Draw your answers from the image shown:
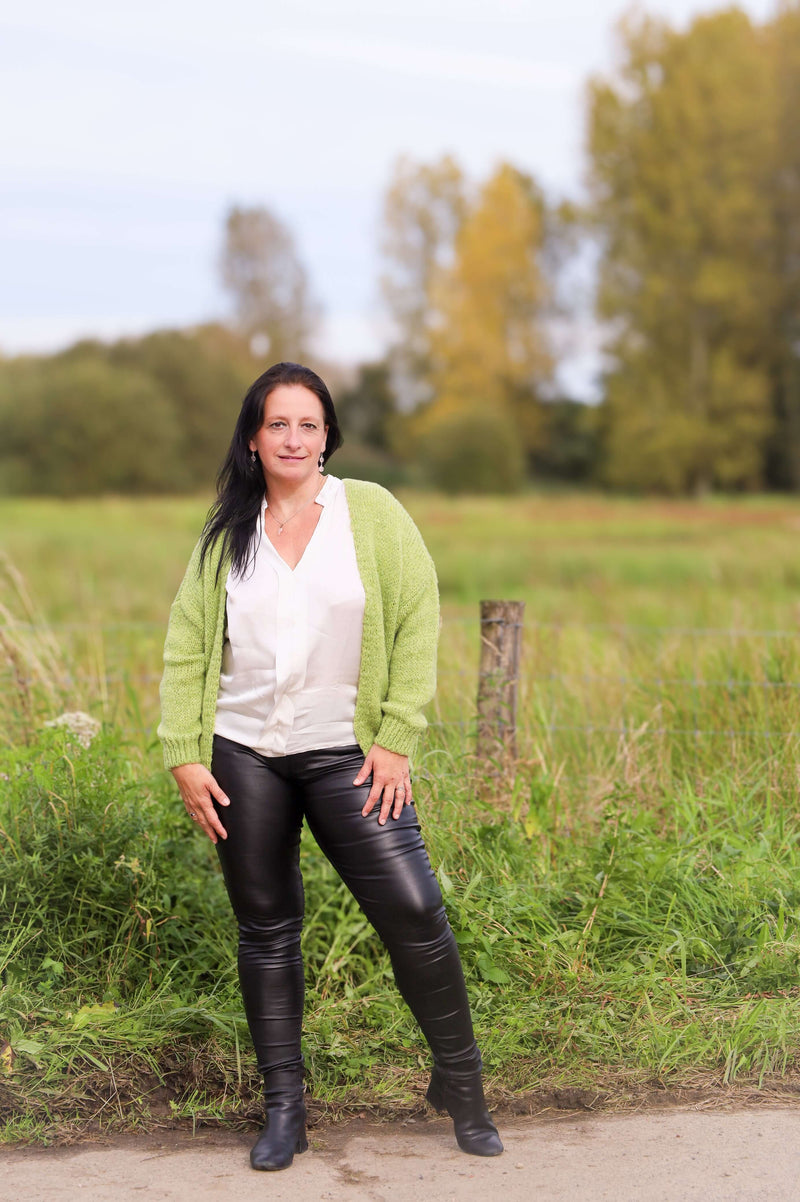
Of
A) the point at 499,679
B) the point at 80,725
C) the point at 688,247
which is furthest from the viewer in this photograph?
the point at 688,247

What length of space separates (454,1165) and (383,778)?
0.96 m

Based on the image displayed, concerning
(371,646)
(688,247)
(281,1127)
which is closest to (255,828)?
(371,646)

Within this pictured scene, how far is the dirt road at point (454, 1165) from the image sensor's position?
2787 millimetres

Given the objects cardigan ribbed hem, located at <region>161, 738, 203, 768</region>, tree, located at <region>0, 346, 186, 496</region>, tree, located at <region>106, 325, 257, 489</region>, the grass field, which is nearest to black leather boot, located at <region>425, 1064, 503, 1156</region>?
the grass field

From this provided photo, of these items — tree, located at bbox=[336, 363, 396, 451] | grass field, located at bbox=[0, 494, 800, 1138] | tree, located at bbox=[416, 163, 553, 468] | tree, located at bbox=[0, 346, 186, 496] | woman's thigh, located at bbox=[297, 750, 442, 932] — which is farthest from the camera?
tree, located at bbox=[336, 363, 396, 451]

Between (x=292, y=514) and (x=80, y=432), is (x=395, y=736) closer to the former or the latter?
(x=292, y=514)

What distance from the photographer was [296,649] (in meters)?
2.87

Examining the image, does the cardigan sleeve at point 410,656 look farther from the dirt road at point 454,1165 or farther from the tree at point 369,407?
the tree at point 369,407

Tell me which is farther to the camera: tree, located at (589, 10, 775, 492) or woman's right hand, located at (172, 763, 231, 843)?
tree, located at (589, 10, 775, 492)

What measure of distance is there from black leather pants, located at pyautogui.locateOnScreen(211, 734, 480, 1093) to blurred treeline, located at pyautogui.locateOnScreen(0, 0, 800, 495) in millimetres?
31699

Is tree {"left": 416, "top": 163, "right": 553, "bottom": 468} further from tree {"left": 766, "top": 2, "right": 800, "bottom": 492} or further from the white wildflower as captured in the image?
the white wildflower

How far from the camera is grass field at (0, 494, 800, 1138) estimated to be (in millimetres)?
3338

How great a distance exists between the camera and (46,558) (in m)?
16.0

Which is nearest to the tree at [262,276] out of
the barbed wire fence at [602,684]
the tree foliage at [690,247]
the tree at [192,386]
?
the tree at [192,386]
